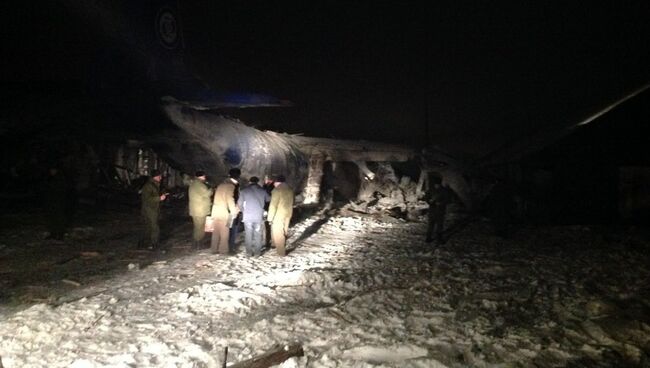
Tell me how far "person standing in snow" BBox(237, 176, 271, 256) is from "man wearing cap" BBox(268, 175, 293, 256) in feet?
0.58

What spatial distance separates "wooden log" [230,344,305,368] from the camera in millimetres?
3695

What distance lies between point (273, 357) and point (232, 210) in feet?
15.1

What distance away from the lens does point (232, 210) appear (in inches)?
320

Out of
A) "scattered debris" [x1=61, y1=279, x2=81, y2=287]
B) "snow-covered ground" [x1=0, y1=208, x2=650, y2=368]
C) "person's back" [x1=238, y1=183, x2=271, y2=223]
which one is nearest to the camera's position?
"snow-covered ground" [x1=0, y1=208, x2=650, y2=368]

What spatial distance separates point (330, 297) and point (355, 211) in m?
9.06

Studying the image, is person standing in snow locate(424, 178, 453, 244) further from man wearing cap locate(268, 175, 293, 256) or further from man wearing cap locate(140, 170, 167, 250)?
man wearing cap locate(140, 170, 167, 250)

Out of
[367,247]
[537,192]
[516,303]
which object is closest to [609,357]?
[516,303]

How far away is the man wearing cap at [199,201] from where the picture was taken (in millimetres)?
8289

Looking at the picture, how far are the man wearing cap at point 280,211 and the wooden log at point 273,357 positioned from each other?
4.07 meters

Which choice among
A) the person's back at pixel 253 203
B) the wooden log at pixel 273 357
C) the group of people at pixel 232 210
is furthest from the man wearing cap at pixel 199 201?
the wooden log at pixel 273 357

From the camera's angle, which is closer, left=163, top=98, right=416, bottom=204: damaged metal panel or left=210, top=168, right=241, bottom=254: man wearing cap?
left=210, top=168, right=241, bottom=254: man wearing cap

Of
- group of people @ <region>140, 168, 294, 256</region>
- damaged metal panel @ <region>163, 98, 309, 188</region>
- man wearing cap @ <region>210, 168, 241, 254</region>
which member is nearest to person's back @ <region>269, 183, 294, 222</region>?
group of people @ <region>140, 168, 294, 256</region>

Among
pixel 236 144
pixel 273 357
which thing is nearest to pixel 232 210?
pixel 236 144

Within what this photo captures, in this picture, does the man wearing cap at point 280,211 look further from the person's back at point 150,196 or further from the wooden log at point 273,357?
the wooden log at point 273,357
